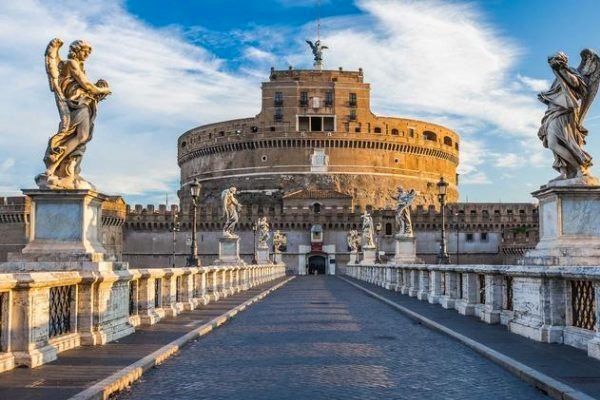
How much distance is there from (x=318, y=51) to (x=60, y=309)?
9784 cm

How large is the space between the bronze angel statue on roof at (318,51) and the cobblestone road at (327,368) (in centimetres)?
9283

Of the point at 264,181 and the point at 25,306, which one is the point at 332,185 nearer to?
the point at 264,181

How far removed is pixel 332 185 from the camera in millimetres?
87500

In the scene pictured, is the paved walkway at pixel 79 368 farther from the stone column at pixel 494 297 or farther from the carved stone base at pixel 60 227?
the stone column at pixel 494 297

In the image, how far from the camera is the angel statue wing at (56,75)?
9.95 m

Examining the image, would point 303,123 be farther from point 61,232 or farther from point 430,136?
point 61,232

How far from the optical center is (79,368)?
7.48 meters

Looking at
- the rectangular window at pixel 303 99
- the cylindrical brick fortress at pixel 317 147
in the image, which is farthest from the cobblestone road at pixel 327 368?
the rectangular window at pixel 303 99

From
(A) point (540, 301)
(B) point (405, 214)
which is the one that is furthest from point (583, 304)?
Answer: (B) point (405, 214)

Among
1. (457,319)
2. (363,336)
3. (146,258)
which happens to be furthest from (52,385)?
(146,258)

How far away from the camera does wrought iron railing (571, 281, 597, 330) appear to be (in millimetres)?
8484

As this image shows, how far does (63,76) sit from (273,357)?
188 inches

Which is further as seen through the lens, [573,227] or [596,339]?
[573,227]

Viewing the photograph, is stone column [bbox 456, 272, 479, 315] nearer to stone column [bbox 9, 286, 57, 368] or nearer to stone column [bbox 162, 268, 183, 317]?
stone column [bbox 162, 268, 183, 317]
